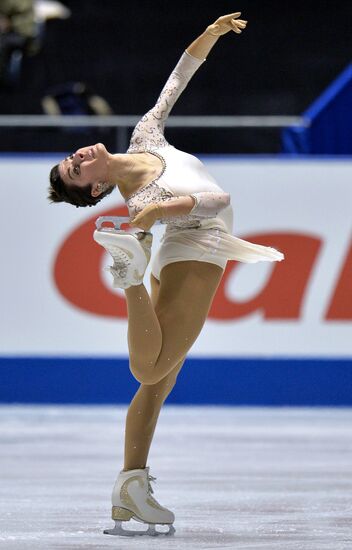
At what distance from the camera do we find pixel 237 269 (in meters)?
6.19

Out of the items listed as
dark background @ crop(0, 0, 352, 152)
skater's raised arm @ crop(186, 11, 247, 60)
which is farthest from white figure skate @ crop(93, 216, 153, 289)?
dark background @ crop(0, 0, 352, 152)

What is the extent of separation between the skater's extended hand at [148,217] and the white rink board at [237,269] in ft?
10.6

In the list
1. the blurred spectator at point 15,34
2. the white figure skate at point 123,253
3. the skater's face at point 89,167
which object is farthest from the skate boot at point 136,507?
the blurred spectator at point 15,34

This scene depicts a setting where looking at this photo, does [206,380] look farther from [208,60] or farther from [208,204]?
[208,60]

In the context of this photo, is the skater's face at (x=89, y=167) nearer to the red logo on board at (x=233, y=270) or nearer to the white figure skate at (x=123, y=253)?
the white figure skate at (x=123, y=253)

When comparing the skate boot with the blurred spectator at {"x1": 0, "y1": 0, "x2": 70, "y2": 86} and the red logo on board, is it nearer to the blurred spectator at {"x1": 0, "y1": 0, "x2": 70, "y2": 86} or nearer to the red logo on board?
the red logo on board

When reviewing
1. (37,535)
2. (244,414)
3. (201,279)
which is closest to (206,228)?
(201,279)

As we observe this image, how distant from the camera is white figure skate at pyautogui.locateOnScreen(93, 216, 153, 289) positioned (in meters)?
2.91

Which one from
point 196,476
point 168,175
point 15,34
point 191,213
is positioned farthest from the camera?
point 15,34

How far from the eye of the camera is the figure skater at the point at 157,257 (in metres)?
3.02

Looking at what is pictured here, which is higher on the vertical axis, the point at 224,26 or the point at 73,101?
the point at 224,26

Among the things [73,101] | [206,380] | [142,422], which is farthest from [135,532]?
[73,101]

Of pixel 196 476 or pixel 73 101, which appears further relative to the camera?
pixel 73 101

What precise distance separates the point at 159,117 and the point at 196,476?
1400 mm
